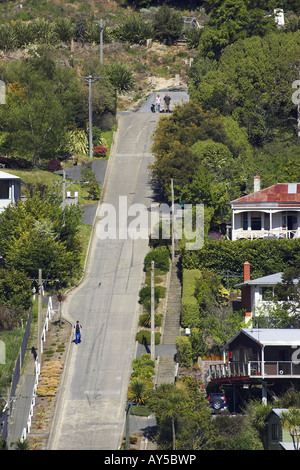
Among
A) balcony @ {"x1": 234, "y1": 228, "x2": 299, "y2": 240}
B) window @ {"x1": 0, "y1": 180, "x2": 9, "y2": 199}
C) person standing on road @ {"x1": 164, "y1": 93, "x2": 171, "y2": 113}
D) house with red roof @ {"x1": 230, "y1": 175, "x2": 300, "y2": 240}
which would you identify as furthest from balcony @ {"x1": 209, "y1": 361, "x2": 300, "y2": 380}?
person standing on road @ {"x1": 164, "y1": 93, "x2": 171, "y2": 113}

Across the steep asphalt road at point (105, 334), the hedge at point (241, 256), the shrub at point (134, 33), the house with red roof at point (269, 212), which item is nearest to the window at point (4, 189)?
the steep asphalt road at point (105, 334)

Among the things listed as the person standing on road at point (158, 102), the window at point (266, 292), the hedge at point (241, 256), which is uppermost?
the person standing on road at point (158, 102)

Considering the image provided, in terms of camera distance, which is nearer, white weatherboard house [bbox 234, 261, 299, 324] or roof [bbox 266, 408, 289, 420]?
roof [bbox 266, 408, 289, 420]

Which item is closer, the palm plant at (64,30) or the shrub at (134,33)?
the palm plant at (64,30)

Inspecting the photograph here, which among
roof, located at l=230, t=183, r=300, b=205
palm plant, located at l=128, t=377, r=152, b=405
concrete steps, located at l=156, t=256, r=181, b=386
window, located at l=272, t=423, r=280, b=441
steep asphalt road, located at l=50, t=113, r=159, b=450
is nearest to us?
window, located at l=272, t=423, r=280, b=441

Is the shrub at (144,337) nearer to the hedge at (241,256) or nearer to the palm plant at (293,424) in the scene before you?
the hedge at (241,256)

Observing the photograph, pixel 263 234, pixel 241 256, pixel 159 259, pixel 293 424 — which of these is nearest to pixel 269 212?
pixel 263 234

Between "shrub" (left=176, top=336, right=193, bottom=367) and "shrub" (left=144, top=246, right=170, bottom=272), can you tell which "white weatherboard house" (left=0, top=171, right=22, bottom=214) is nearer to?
"shrub" (left=144, top=246, right=170, bottom=272)
